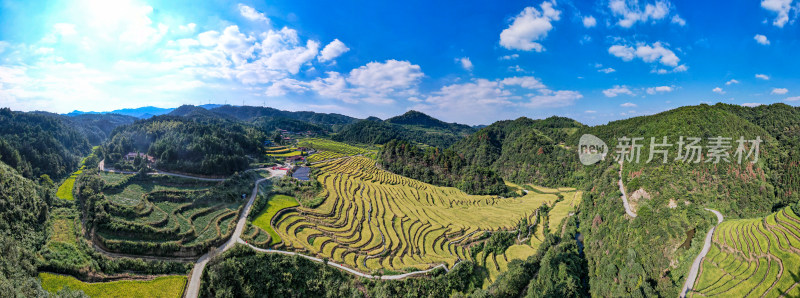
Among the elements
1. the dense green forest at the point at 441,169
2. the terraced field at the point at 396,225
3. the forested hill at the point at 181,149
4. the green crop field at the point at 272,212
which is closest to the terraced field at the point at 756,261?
the terraced field at the point at 396,225

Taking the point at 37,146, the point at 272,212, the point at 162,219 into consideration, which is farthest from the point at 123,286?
the point at 37,146

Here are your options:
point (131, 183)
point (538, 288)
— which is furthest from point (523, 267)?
point (131, 183)

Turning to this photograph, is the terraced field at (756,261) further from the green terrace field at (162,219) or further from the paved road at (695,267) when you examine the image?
the green terrace field at (162,219)

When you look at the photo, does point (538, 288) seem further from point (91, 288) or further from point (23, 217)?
point (23, 217)

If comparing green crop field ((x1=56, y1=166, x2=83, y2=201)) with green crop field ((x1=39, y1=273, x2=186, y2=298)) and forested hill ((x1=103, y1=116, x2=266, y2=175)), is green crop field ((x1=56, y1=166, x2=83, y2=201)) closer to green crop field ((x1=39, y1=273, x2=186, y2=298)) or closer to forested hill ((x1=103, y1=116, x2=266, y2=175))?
forested hill ((x1=103, y1=116, x2=266, y2=175))

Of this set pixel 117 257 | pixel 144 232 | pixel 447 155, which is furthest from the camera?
pixel 447 155
